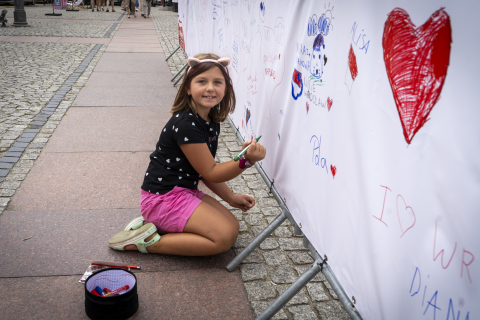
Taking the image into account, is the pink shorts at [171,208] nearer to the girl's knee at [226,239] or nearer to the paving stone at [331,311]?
the girl's knee at [226,239]

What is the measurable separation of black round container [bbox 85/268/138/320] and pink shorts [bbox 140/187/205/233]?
456 mm

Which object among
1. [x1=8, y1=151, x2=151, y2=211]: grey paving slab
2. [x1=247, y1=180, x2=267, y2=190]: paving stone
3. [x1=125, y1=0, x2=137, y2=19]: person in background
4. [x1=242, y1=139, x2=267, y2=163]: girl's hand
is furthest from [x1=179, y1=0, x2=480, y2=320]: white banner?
[x1=125, y1=0, x2=137, y2=19]: person in background

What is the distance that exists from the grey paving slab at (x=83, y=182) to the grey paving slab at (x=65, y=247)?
158mm

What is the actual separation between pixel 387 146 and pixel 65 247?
7.64 ft

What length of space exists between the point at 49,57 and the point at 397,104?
9.91 m

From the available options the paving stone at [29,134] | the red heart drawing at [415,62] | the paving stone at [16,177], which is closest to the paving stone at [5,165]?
the paving stone at [16,177]

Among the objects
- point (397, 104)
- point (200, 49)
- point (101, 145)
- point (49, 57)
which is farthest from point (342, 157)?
point (49, 57)

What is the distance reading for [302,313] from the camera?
7.82 feet

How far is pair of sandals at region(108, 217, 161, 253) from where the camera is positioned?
2758 mm

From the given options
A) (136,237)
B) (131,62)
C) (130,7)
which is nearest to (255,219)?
(136,237)

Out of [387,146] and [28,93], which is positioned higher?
[387,146]

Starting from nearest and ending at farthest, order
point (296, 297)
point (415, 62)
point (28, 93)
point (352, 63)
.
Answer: point (415, 62) < point (352, 63) < point (296, 297) < point (28, 93)

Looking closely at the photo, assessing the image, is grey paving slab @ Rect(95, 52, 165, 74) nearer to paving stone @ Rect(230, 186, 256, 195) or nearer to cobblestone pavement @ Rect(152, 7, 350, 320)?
paving stone @ Rect(230, 186, 256, 195)

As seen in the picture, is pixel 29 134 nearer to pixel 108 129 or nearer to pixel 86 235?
pixel 108 129
